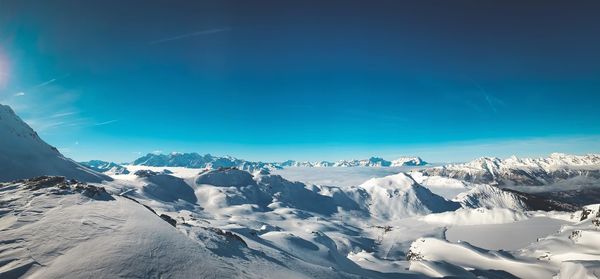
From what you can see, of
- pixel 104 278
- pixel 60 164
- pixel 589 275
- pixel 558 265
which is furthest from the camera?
pixel 60 164

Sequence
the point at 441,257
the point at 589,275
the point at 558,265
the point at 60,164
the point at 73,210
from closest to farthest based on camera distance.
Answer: the point at 73,210 < the point at 589,275 < the point at 558,265 < the point at 441,257 < the point at 60,164

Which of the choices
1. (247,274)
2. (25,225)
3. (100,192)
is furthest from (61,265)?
(100,192)

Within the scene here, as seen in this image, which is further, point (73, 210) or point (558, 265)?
point (558, 265)

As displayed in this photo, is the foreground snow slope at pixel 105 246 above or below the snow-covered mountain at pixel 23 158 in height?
below

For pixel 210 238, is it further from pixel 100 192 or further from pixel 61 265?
pixel 100 192

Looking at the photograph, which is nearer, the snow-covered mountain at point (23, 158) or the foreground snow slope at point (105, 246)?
the foreground snow slope at point (105, 246)

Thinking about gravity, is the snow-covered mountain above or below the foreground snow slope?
above

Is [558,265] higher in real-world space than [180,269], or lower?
lower

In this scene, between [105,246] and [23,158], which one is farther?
[23,158]
